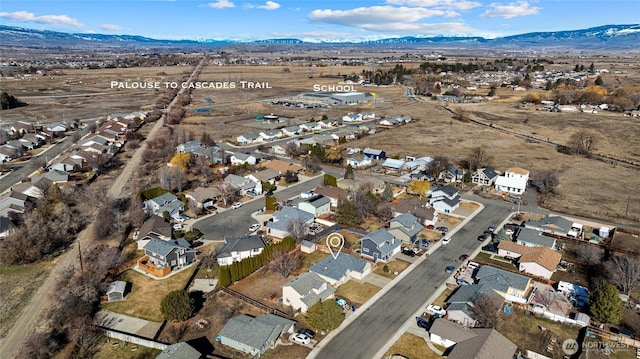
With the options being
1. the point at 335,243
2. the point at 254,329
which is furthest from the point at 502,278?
the point at 254,329

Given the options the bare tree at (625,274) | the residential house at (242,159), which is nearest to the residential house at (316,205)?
the residential house at (242,159)

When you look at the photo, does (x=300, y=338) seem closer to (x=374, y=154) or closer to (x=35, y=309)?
(x=35, y=309)

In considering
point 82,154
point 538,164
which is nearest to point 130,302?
point 82,154

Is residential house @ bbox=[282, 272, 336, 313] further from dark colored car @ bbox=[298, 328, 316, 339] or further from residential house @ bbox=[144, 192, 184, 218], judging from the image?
residential house @ bbox=[144, 192, 184, 218]

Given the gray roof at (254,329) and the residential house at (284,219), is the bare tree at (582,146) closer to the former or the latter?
the residential house at (284,219)

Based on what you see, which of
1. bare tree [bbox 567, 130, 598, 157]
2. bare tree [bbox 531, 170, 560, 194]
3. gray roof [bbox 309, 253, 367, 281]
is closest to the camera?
gray roof [bbox 309, 253, 367, 281]

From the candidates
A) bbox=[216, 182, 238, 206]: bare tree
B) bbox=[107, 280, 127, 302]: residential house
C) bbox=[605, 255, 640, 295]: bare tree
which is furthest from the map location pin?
bbox=[605, 255, 640, 295]: bare tree

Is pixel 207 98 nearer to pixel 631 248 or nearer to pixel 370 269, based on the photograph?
pixel 370 269
